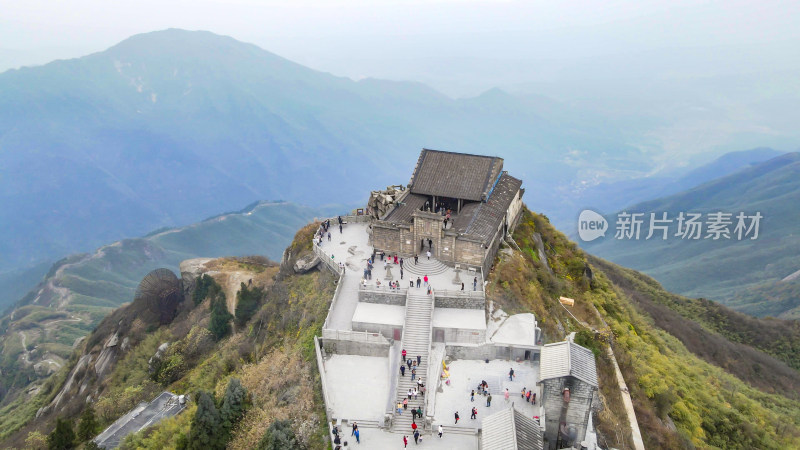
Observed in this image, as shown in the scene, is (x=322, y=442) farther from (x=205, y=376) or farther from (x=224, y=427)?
(x=205, y=376)

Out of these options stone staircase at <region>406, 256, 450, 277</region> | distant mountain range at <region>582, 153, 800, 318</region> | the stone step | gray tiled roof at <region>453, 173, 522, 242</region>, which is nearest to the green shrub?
stone staircase at <region>406, 256, 450, 277</region>

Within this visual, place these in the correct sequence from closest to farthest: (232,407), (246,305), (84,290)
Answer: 1. (232,407)
2. (246,305)
3. (84,290)

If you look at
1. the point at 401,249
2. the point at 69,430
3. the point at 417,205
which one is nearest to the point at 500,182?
the point at 417,205

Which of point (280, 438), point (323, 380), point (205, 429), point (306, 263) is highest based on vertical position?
point (306, 263)

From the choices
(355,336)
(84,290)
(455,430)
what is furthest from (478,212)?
(84,290)

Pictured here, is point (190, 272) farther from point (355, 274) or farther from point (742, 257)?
point (742, 257)

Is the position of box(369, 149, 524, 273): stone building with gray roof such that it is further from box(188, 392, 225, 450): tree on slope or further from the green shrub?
box(188, 392, 225, 450): tree on slope
